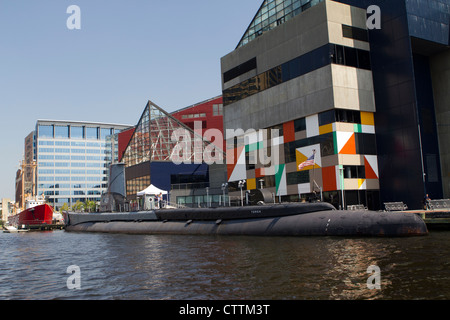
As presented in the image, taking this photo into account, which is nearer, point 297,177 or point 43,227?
point 297,177

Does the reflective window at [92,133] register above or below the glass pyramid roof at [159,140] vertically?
above

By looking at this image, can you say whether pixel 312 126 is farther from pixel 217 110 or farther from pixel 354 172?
pixel 217 110

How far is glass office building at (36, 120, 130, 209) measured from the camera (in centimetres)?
18388

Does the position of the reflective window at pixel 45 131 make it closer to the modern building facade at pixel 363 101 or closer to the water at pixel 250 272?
the modern building facade at pixel 363 101

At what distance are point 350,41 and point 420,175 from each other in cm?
1735

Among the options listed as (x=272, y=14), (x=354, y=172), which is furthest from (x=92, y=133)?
(x=354, y=172)

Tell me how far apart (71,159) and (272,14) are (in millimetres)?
154653

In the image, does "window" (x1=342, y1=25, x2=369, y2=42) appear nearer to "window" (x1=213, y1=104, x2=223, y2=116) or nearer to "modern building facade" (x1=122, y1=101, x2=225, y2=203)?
"modern building facade" (x1=122, y1=101, x2=225, y2=203)

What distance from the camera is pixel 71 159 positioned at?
190 meters

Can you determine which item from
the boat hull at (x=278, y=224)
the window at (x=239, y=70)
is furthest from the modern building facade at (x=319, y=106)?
the boat hull at (x=278, y=224)

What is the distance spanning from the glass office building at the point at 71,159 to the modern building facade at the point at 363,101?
14264cm

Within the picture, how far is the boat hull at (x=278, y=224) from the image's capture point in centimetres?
2631

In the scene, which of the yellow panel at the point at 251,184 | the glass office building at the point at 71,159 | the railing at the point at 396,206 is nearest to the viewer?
the railing at the point at 396,206
